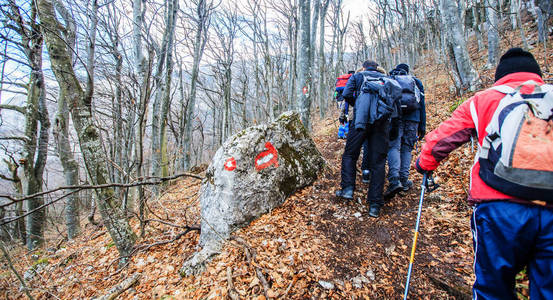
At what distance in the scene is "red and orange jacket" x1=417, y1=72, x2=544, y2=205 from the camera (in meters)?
1.52

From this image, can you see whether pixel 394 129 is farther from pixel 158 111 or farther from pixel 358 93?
pixel 158 111

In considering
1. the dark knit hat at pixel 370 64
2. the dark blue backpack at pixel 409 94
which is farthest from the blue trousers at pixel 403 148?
the dark knit hat at pixel 370 64

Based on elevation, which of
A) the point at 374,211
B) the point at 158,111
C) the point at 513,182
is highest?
the point at 158,111

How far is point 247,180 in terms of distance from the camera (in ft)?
12.2

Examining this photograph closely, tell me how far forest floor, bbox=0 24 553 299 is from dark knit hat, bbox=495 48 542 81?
80.4 inches

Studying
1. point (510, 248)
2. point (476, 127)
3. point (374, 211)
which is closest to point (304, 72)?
point (374, 211)

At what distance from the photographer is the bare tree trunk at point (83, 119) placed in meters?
3.27

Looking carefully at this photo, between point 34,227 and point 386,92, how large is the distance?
1184 centimetres

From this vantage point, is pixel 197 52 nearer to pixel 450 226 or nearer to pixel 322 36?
pixel 322 36

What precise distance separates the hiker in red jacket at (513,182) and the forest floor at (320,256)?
95cm

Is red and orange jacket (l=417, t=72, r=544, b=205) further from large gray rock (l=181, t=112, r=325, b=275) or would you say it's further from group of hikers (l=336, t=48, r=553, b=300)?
large gray rock (l=181, t=112, r=325, b=275)

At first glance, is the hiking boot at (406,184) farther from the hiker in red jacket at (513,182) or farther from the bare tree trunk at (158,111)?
the bare tree trunk at (158,111)

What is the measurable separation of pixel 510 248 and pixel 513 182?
1.44ft

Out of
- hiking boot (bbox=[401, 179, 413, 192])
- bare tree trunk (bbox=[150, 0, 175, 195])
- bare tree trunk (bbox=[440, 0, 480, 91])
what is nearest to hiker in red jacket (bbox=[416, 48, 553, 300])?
hiking boot (bbox=[401, 179, 413, 192])
